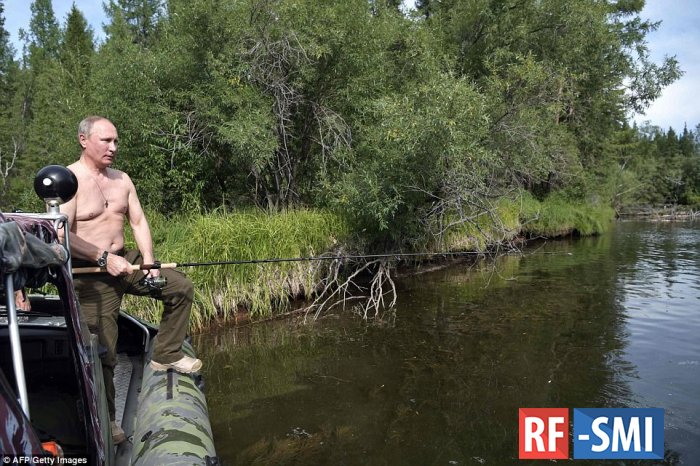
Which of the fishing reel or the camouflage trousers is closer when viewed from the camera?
the camouflage trousers

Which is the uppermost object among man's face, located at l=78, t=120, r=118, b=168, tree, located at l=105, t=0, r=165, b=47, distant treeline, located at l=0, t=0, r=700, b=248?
tree, located at l=105, t=0, r=165, b=47

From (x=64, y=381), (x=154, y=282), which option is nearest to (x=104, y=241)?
(x=154, y=282)

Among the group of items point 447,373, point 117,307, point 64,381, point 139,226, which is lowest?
point 447,373

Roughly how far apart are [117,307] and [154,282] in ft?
1.02

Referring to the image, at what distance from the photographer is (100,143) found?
3389 mm

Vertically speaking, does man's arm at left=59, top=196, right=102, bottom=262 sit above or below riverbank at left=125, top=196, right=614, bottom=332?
above

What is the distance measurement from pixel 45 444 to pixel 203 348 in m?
5.06

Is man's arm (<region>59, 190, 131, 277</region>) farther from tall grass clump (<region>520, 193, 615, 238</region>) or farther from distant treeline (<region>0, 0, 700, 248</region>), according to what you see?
tall grass clump (<region>520, 193, 615, 238</region>)

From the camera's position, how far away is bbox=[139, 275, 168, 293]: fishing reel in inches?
143

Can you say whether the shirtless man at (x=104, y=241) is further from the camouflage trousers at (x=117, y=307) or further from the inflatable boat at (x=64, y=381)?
the inflatable boat at (x=64, y=381)

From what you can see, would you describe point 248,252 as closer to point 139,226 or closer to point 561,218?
point 139,226

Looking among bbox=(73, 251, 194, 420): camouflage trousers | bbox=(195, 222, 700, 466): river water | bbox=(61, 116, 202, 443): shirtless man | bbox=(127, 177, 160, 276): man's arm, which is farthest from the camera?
bbox=(195, 222, 700, 466): river water

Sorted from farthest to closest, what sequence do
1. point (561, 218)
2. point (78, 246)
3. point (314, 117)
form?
point (561, 218)
point (314, 117)
point (78, 246)

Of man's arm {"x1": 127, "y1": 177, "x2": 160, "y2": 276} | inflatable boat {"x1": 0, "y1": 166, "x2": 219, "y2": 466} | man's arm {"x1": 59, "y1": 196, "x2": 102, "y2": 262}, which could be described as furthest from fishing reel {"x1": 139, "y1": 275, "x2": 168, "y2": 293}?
inflatable boat {"x1": 0, "y1": 166, "x2": 219, "y2": 466}
